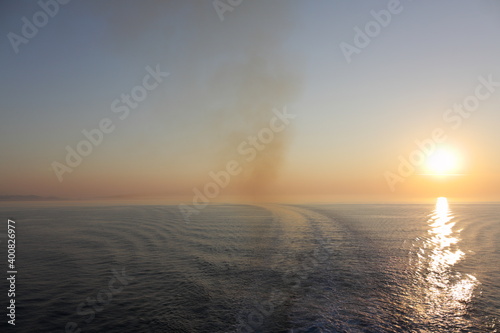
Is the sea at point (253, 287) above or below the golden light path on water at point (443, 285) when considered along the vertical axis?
above

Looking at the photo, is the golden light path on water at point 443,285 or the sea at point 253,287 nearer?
the sea at point 253,287

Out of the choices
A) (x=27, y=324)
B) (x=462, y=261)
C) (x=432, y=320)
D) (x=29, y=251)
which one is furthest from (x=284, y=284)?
(x=29, y=251)

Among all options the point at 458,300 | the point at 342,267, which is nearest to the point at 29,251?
the point at 342,267

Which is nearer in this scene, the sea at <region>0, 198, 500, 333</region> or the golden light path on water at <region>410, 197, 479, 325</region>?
the sea at <region>0, 198, 500, 333</region>

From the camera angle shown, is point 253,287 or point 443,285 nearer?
point 253,287

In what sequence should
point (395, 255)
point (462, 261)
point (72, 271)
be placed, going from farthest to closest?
point (395, 255) → point (462, 261) → point (72, 271)

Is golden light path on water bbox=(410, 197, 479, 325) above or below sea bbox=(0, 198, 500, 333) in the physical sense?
below

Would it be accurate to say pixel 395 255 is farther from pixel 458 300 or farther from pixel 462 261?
pixel 458 300

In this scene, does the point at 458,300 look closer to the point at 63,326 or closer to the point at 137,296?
the point at 137,296

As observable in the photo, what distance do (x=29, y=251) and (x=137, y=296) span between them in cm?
2209

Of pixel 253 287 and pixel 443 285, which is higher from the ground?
pixel 253 287

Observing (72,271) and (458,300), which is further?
(72,271)

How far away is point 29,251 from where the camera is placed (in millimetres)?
31812

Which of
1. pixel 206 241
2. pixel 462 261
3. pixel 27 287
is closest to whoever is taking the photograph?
pixel 27 287
